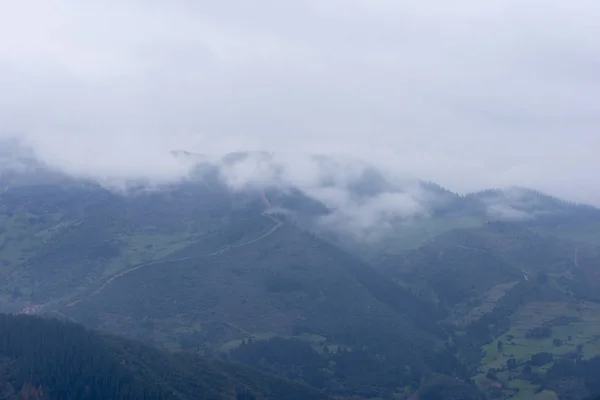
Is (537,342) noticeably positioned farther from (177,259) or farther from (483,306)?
(177,259)

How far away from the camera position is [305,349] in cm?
14000

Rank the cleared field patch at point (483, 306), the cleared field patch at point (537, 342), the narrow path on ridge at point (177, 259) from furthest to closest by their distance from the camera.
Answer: the cleared field patch at point (483, 306) → the narrow path on ridge at point (177, 259) → the cleared field patch at point (537, 342)

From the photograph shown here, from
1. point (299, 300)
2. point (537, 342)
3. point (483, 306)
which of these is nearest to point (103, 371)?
point (299, 300)

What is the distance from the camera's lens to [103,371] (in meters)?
102

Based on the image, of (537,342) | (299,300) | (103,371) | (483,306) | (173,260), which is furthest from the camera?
(483,306)

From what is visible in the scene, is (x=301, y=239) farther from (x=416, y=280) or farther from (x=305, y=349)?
(x=305, y=349)

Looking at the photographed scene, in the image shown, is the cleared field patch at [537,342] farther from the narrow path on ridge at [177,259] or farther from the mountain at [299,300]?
the narrow path on ridge at [177,259]

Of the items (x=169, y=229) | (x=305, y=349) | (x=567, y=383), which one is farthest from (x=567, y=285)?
(x=169, y=229)

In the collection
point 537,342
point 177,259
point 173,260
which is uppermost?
point 177,259

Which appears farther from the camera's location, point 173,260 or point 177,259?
point 177,259

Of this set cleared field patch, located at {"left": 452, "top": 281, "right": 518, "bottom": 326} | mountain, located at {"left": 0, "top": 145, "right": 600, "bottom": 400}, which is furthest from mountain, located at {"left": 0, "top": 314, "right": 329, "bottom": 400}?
cleared field patch, located at {"left": 452, "top": 281, "right": 518, "bottom": 326}

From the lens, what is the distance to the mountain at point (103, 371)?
99188 millimetres

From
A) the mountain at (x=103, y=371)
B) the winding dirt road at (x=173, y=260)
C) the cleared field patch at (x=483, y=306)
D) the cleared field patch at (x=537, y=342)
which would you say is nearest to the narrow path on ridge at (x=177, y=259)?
the winding dirt road at (x=173, y=260)

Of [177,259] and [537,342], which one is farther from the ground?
[177,259]
